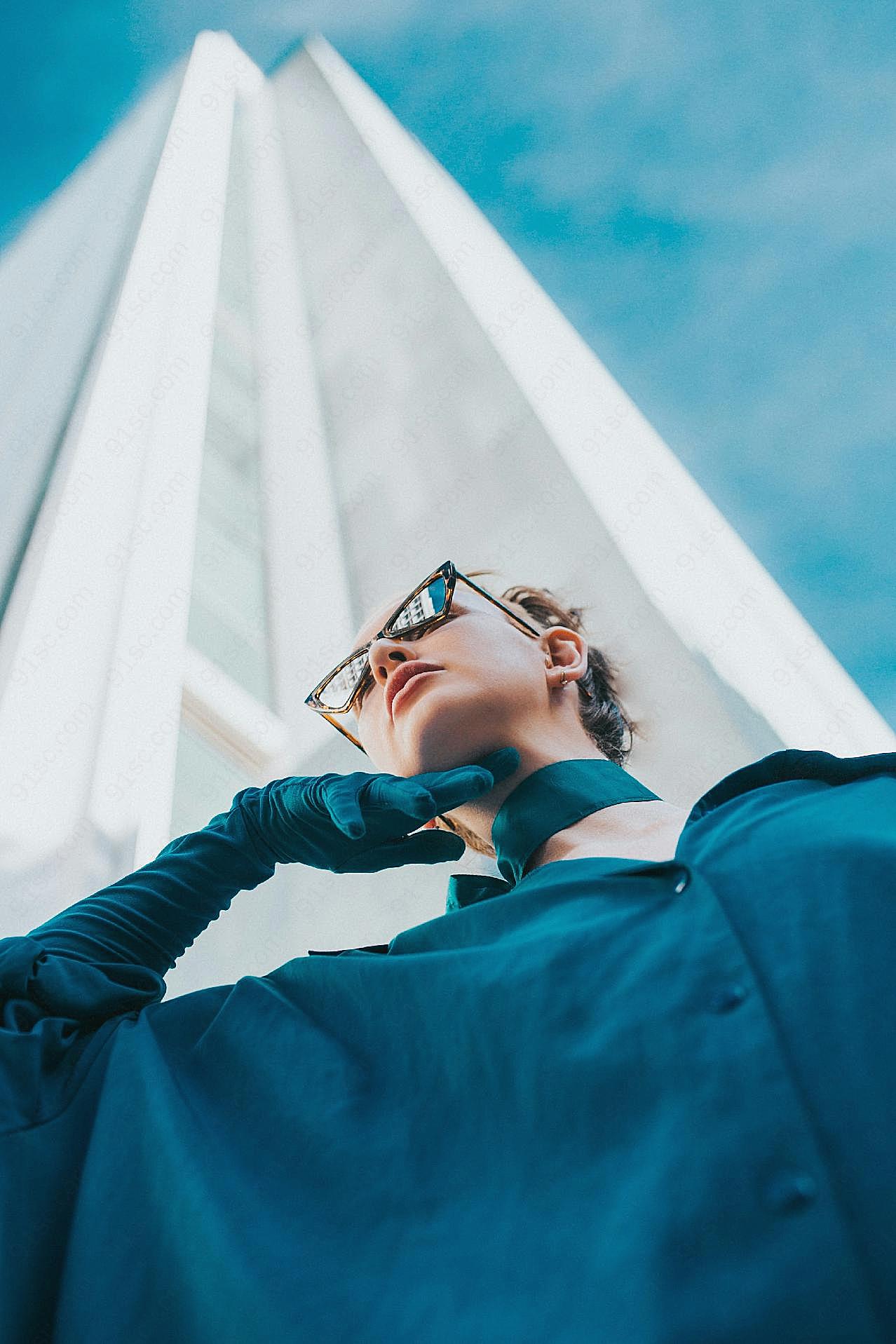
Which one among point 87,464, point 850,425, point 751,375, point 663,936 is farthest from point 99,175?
point 663,936

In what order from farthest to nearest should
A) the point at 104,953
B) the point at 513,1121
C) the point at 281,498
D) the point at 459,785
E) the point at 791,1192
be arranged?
the point at 281,498 → the point at 459,785 → the point at 104,953 → the point at 513,1121 → the point at 791,1192

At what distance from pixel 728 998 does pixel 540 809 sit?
42 centimetres

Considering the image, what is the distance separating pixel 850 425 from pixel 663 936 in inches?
67.8

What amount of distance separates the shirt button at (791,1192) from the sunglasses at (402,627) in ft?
2.30

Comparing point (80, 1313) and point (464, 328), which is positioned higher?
point (464, 328)

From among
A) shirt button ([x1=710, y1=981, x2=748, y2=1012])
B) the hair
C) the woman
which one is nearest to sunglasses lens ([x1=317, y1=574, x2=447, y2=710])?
the hair

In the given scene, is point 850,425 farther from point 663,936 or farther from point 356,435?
point 663,936

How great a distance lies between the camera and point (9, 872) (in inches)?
48.1

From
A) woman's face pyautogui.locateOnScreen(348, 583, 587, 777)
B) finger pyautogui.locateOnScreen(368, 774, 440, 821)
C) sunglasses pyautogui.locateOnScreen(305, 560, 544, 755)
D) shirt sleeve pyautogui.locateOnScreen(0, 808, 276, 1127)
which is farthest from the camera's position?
sunglasses pyautogui.locateOnScreen(305, 560, 544, 755)

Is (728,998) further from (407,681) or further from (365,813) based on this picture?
(407,681)

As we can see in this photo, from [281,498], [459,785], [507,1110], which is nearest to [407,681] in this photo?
[459,785]

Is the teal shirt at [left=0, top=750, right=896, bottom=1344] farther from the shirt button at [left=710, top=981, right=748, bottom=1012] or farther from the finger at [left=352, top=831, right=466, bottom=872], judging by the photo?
the finger at [left=352, top=831, right=466, bottom=872]

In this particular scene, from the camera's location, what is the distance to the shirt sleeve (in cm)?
64

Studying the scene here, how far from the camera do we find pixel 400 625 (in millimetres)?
1096
